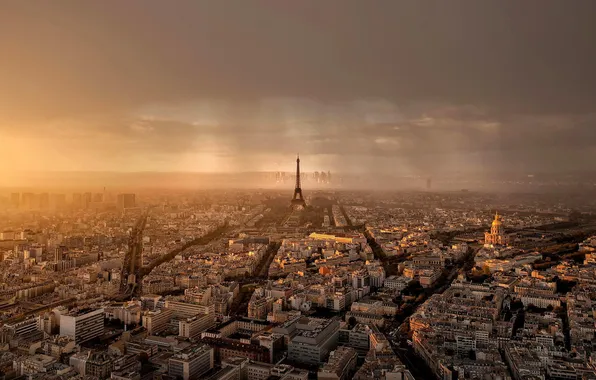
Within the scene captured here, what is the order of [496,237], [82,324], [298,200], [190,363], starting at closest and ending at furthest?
[190,363] < [82,324] < [496,237] < [298,200]

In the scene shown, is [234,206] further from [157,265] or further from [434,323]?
[434,323]

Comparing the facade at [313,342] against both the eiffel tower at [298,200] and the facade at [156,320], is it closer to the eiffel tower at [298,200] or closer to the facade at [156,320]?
the facade at [156,320]

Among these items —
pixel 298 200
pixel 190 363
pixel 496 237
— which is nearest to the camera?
pixel 190 363

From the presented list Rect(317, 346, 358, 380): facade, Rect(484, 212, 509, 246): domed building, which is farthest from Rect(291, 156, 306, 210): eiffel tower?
Rect(317, 346, 358, 380): facade

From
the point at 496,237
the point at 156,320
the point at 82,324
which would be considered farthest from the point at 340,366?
the point at 496,237

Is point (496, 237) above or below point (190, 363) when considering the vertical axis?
above

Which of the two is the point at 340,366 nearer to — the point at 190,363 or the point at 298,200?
the point at 190,363

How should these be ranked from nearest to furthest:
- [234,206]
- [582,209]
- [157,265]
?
[157,265] < [582,209] < [234,206]

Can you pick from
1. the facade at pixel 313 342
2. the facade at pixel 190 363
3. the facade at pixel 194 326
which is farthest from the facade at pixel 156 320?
the facade at pixel 313 342

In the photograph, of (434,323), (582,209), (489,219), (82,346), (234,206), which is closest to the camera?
(82,346)

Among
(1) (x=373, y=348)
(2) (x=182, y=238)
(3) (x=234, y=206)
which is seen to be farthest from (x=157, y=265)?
(3) (x=234, y=206)

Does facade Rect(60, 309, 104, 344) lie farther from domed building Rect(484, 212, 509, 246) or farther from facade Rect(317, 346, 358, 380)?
domed building Rect(484, 212, 509, 246)
